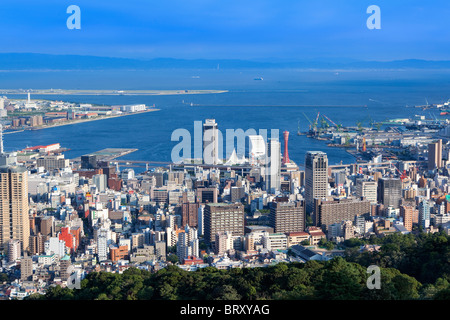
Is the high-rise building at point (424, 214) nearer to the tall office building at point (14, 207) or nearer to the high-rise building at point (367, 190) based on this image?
the high-rise building at point (367, 190)

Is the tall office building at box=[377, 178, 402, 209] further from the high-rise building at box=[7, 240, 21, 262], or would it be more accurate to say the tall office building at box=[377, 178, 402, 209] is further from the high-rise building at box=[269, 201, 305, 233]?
the high-rise building at box=[7, 240, 21, 262]

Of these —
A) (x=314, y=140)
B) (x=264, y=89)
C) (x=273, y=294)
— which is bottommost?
(x=273, y=294)

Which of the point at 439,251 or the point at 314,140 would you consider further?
the point at 314,140

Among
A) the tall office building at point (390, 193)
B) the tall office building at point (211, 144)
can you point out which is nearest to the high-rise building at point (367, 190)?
the tall office building at point (390, 193)

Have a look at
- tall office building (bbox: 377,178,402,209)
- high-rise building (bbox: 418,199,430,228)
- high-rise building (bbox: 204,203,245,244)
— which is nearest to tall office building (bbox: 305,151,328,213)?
tall office building (bbox: 377,178,402,209)

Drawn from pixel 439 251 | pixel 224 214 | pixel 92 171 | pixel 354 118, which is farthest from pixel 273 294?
pixel 354 118
